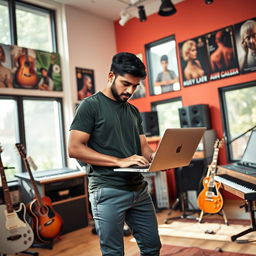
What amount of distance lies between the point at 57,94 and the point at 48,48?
2.70 feet

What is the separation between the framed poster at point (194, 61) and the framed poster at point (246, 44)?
55 cm

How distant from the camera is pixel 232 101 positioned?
15.8ft

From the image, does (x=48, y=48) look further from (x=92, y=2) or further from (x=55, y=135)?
(x=55, y=135)

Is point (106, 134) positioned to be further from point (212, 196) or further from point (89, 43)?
point (89, 43)

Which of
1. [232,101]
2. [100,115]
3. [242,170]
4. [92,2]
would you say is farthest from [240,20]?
[100,115]

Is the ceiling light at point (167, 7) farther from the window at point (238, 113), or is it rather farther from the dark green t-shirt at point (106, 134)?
the dark green t-shirt at point (106, 134)

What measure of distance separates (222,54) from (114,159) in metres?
3.97

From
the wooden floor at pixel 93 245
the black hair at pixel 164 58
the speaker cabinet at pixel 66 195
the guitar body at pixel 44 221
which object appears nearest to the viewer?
the wooden floor at pixel 93 245

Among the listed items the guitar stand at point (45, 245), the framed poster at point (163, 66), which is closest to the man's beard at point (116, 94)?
the guitar stand at point (45, 245)

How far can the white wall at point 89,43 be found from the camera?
531 centimetres

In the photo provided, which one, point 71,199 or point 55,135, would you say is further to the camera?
point 55,135

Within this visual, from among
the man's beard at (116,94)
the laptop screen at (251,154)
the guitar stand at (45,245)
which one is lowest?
the guitar stand at (45,245)

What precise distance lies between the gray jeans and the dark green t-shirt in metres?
0.05

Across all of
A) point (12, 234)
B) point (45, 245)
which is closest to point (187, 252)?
point (45, 245)
